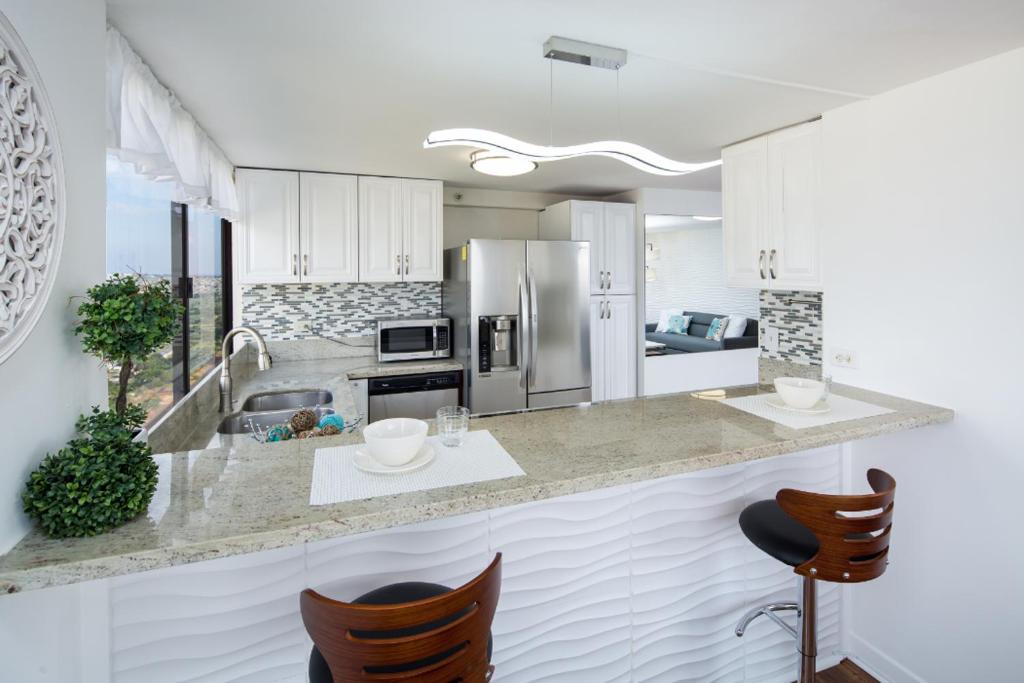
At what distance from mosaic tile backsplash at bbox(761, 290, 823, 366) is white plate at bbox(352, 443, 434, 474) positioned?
213cm

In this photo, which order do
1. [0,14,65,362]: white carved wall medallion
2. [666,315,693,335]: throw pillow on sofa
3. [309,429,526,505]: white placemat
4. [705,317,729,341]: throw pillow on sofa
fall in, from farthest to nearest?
1. [705,317,729,341]: throw pillow on sofa
2. [666,315,693,335]: throw pillow on sofa
3. [309,429,526,505]: white placemat
4. [0,14,65,362]: white carved wall medallion

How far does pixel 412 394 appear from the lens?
358 cm

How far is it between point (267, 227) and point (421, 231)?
1055 mm

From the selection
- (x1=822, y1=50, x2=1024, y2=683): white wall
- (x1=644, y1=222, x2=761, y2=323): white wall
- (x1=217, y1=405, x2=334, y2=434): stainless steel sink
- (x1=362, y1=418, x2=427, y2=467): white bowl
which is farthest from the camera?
(x1=644, y1=222, x2=761, y2=323): white wall

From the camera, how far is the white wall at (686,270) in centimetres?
442

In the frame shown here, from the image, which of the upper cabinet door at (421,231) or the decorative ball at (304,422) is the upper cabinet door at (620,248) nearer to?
the upper cabinet door at (421,231)

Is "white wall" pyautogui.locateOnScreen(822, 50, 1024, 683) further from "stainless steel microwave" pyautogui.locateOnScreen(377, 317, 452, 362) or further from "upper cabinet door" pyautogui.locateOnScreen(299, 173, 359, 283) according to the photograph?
"upper cabinet door" pyautogui.locateOnScreen(299, 173, 359, 283)

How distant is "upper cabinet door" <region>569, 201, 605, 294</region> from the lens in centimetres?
417

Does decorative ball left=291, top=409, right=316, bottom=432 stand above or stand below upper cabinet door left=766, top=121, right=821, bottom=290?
below

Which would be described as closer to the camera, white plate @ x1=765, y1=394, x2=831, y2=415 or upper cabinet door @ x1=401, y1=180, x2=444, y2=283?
white plate @ x1=765, y1=394, x2=831, y2=415

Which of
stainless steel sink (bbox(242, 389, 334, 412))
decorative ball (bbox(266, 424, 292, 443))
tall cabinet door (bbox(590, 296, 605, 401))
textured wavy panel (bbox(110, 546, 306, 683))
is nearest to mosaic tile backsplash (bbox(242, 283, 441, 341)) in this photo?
stainless steel sink (bbox(242, 389, 334, 412))

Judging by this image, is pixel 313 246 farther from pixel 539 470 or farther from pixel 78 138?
pixel 539 470

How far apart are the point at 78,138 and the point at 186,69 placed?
924 mm

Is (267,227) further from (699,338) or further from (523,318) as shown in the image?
(699,338)
